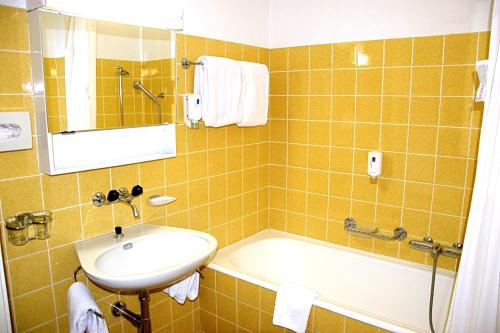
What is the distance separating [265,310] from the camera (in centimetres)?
213

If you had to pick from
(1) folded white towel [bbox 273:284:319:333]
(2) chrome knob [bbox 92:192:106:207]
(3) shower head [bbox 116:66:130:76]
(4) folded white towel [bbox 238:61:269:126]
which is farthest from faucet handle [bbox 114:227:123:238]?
(4) folded white towel [bbox 238:61:269:126]

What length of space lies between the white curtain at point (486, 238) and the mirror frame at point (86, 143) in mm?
1499

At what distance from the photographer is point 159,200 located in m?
2.04

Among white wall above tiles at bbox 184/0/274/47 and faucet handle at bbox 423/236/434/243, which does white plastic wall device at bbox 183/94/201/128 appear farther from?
faucet handle at bbox 423/236/434/243

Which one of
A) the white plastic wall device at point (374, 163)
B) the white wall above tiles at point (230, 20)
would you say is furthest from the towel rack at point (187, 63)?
the white plastic wall device at point (374, 163)

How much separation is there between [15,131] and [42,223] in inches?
15.8

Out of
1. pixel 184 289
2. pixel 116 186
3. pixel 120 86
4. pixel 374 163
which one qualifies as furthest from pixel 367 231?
pixel 120 86

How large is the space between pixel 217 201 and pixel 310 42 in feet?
4.10

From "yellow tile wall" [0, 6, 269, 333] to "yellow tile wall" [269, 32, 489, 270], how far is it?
0.82 ft

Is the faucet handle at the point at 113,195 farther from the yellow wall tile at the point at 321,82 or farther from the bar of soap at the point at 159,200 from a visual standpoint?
the yellow wall tile at the point at 321,82

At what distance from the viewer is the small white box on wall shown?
58.6 inches

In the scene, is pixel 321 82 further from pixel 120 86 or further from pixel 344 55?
pixel 120 86

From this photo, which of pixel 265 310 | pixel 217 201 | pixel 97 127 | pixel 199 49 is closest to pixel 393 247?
pixel 265 310

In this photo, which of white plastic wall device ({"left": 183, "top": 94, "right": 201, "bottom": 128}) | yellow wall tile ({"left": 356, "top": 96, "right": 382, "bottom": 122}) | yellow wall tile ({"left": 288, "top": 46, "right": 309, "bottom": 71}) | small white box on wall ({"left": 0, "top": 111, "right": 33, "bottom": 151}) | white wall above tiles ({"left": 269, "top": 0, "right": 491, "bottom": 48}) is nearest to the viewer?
small white box on wall ({"left": 0, "top": 111, "right": 33, "bottom": 151})
